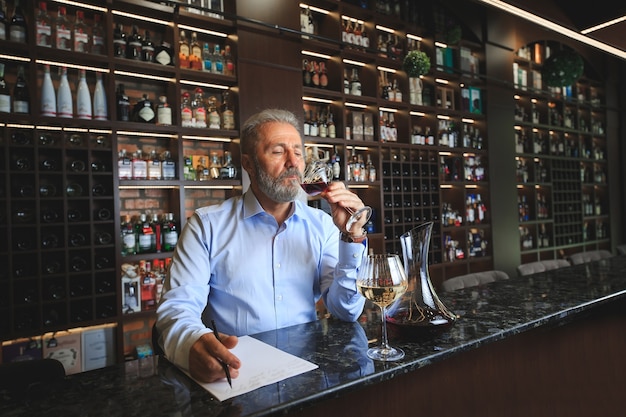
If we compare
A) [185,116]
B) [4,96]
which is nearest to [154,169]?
[185,116]

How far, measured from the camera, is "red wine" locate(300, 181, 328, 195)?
1277mm

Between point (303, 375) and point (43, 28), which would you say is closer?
point (303, 375)

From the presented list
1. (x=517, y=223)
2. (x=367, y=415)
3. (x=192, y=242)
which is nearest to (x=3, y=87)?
(x=192, y=242)

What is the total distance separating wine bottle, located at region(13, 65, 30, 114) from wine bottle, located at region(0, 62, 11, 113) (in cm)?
3

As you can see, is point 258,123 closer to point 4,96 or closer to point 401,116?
point 4,96

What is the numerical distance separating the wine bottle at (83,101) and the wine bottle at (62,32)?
24 centimetres

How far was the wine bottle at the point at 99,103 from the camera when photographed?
2867 millimetres

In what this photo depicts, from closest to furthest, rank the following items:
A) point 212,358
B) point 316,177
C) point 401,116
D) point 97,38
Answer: point 212,358 → point 316,177 → point 97,38 → point 401,116

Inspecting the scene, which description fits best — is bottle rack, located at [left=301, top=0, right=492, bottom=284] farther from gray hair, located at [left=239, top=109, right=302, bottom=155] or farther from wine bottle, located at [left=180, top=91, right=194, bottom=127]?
gray hair, located at [left=239, top=109, right=302, bottom=155]

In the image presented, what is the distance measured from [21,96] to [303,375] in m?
2.83

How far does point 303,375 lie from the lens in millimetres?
842

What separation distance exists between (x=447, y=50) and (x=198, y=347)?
16.3 ft

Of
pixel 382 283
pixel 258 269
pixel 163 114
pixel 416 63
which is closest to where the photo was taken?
pixel 382 283

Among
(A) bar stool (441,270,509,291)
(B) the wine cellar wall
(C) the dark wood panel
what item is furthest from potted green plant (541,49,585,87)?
(C) the dark wood panel
